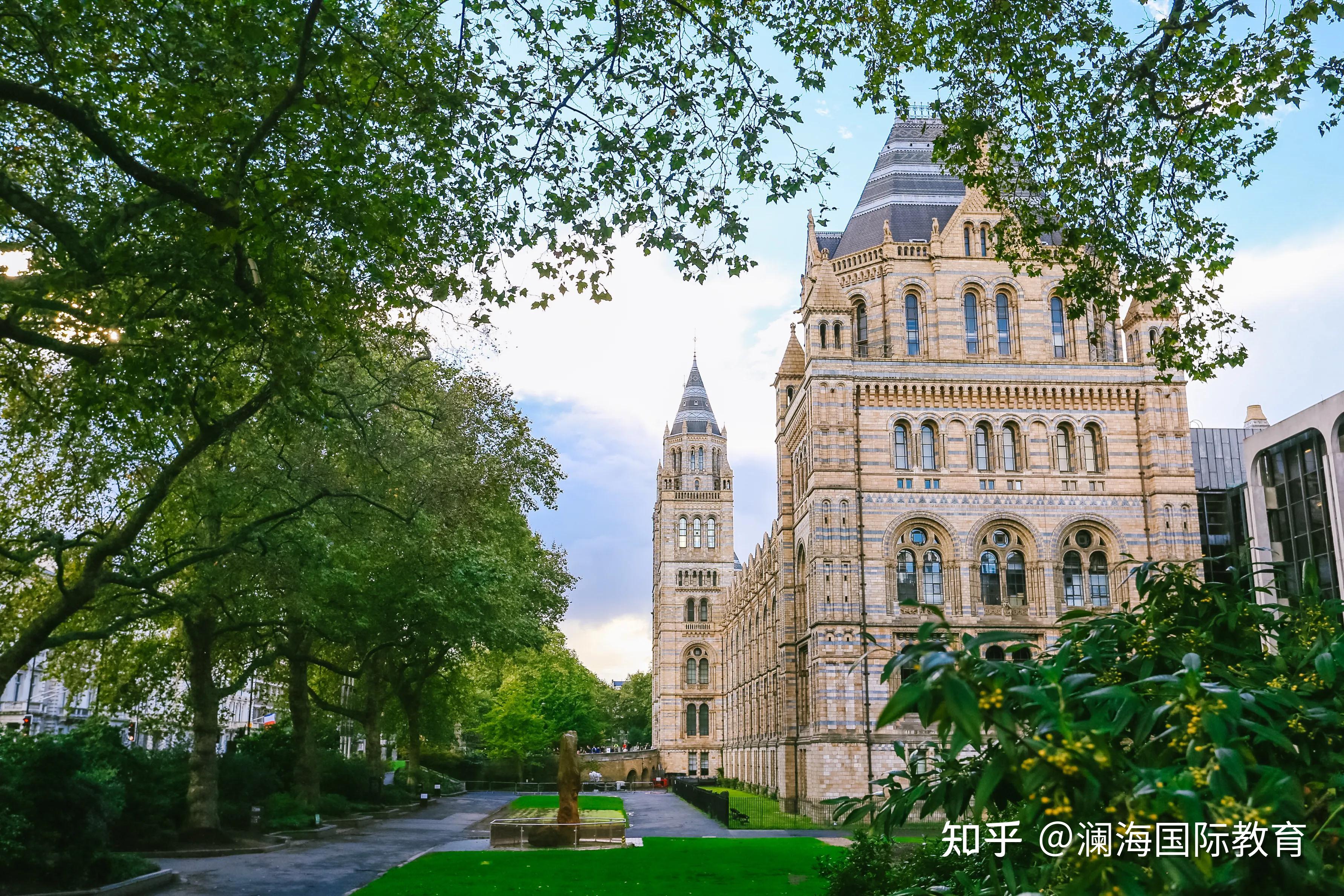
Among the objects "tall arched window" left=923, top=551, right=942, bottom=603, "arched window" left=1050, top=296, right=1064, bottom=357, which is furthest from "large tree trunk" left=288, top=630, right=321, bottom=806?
"arched window" left=1050, top=296, right=1064, bottom=357

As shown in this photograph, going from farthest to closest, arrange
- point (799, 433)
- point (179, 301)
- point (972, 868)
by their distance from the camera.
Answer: point (799, 433) → point (179, 301) → point (972, 868)

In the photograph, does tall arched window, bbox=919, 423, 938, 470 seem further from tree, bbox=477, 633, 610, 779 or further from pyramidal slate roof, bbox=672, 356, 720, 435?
pyramidal slate roof, bbox=672, 356, 720, 435

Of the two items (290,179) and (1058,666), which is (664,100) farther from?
(1058,666)

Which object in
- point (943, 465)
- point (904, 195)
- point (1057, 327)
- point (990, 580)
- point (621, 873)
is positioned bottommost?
point (621, 873)

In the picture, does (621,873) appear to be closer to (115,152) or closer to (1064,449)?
(115,152)

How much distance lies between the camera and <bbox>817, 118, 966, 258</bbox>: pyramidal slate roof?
4291 centimetres

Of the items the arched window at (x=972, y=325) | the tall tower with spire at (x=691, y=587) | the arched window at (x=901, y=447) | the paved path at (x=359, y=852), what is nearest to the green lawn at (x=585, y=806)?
the paved path at (x=359, y=852)

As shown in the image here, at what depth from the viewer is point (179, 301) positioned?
1259 cm

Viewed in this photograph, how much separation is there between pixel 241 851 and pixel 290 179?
18.6 m

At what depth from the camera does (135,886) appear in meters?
17.4

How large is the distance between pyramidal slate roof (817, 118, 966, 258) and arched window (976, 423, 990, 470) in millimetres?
7923

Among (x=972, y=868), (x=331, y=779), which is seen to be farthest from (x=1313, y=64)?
(x=331, y=779)

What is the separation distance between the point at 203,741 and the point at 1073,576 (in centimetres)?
2880

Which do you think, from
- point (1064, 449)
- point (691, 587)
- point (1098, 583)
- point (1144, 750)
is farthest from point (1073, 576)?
point (691, 587)
